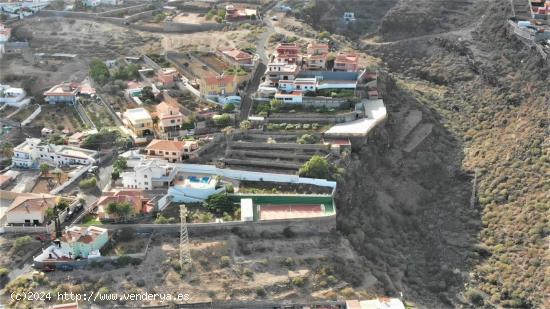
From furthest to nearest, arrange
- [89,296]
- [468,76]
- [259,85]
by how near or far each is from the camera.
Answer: [468,76]
[259,85]
[89,296]

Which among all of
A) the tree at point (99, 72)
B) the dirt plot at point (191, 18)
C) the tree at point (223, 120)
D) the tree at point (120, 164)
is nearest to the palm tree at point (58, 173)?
the tree at point (120, 164)

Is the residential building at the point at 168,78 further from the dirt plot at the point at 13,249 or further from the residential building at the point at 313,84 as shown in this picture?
the dirt plot at the point at 13,249

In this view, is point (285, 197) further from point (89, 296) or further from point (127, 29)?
point (127, 29)

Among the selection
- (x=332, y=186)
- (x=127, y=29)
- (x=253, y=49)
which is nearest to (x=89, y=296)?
(x=332, y=186)

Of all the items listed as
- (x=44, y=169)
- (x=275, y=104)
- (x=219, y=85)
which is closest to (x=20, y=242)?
(x=44, y=169)

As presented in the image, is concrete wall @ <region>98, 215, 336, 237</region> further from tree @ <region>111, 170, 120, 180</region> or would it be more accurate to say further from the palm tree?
the palm tree

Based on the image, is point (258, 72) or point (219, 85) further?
point (258, 72)

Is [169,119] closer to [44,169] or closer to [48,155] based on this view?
[48,155]
